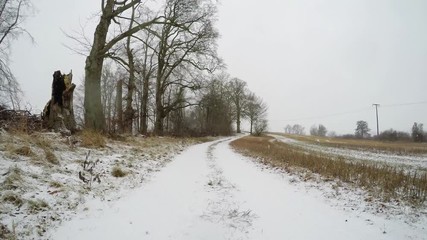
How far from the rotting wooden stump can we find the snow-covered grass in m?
1.31

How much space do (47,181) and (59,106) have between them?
548 centimetres

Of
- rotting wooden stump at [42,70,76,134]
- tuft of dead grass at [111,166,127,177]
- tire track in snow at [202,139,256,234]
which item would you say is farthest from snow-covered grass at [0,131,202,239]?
tire track in snow at [202,139,256,234]

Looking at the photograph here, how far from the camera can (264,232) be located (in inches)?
162

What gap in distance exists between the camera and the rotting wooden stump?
9195 millimetres

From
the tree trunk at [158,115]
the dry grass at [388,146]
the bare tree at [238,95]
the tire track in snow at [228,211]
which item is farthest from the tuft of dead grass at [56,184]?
the bare tree at [238,95]

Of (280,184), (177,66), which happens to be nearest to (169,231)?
(280,184)

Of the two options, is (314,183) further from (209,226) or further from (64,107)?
(64,107)

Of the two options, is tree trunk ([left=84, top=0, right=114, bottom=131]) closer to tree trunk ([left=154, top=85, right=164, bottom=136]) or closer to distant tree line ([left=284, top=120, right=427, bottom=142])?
tree trunk ([left=154, top=85, right=164, bottom=136])

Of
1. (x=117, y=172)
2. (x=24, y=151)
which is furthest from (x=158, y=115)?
(x=24, y=151)

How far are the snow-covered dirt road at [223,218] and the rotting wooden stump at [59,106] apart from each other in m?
4.78

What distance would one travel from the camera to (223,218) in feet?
15.1

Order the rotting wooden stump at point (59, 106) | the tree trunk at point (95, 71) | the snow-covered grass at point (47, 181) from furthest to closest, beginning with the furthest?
the tree trunk at point (95, 71) < the rotting wooden stump at point (59, 106) < the snow-covered grass at point (47, 181)

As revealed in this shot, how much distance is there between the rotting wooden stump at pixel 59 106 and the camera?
920cm

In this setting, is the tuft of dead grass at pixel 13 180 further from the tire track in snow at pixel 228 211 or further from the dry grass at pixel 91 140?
the dry grass at pixel 91 140
